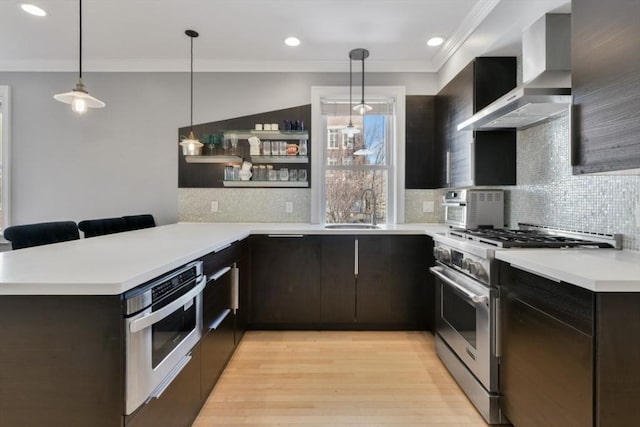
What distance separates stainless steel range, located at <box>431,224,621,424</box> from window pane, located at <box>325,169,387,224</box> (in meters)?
1.27

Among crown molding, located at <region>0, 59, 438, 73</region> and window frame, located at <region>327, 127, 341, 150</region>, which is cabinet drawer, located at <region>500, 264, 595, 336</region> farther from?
crown molding, located at <region>0, 59, 438, 73</region>

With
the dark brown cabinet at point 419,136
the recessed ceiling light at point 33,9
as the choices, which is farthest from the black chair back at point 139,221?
the dark brown cabinet at point 419,136

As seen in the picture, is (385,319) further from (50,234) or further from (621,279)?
(50,234)

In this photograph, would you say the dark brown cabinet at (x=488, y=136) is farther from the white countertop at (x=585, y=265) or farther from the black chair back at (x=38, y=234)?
the black chair back at (x=38, y=234)

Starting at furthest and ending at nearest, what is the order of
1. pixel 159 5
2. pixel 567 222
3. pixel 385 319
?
1. pixel 385 319
2. pixel 159 5
3. pixel 567 222

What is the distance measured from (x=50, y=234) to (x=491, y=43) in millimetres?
3257

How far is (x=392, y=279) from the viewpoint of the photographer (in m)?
2.82

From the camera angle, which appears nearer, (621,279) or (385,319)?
(621,279)

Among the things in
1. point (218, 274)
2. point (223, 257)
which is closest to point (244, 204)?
point (223, 257)

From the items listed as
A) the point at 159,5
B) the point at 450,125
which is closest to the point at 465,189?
the point at 450,125

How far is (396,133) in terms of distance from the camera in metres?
3.44

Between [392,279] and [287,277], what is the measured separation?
912 millimetres

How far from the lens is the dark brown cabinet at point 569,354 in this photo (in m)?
1.04

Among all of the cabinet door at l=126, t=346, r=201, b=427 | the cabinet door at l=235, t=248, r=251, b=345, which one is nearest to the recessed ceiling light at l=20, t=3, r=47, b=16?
the cabinet door at l=235, t=248, r=251, b=345
